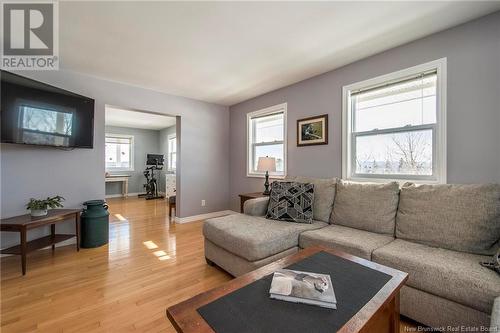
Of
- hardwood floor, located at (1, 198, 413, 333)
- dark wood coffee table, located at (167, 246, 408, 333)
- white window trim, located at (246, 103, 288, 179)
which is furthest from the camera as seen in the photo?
white window trim, located at (246, 103, 288, 179)

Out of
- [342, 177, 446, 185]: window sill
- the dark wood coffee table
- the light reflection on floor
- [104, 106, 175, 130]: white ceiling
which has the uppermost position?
[104, 106, 175, 130]: white ceiling

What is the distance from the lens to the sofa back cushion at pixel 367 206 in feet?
6.73

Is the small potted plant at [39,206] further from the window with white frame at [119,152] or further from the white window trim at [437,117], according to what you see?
the window with white frame at [119,152]

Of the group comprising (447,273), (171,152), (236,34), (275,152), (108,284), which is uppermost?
(236,34)

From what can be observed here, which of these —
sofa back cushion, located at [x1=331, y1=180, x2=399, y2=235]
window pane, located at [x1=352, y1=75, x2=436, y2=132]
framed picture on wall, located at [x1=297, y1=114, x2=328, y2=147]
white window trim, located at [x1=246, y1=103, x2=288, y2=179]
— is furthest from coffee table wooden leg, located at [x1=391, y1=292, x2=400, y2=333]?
white window trim, located at [x1=246, y1=103, x2=288, y2=179]

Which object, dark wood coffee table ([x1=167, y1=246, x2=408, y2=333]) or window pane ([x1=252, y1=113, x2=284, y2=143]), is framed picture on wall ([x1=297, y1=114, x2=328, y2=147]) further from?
dark wood coffee table ([x1=167, y1=246, x2=408, y2=333])

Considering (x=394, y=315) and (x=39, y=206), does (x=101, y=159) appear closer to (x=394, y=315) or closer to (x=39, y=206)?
(x=39, y=206)

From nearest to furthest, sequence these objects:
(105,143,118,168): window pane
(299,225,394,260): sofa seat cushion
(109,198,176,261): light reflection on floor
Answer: (299,225,394,260): sofa seat cushion, (109,198,176,261): light reflection on floor, (105,143,118,168): window pane

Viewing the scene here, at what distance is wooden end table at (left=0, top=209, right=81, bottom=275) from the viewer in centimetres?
216

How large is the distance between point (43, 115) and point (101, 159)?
2.81ft

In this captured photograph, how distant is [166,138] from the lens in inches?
302

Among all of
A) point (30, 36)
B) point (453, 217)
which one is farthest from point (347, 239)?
point (30, 36)

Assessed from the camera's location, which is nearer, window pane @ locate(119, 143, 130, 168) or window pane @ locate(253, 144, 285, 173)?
window pane @ locate(253, 144, 285, 173)

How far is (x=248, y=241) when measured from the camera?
1.87 meters
